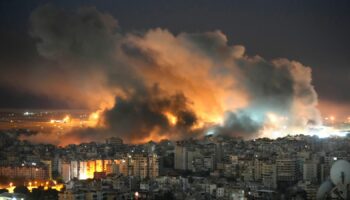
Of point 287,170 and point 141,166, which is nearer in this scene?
point 287,170

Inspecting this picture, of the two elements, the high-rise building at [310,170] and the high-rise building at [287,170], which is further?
the high-rise building at [287,170]

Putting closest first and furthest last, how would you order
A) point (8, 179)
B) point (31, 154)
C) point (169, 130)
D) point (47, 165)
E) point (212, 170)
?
point (8, 179)
point (47, 165)
point (212, 170)
point (31, 154)
point (169, 130)

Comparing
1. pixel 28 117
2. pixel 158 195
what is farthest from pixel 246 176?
pixel 28 117

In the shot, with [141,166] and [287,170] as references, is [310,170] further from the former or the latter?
[141,166]

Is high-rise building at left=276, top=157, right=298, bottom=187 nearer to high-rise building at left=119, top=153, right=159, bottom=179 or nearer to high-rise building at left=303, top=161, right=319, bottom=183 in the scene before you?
high-rise building at left=303, top=161, right=319, bottom=183

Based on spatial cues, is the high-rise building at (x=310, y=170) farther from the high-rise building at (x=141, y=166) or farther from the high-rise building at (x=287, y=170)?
the high-rise building at (x=141, y=166)

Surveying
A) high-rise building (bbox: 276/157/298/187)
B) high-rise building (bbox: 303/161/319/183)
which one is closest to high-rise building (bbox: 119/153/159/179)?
high-rise building (bbox: 276/157/298/187)

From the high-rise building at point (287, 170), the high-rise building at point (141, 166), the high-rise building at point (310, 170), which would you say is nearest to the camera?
the high-rise building at point (310, 170)

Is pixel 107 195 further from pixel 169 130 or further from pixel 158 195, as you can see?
pixel 169 130

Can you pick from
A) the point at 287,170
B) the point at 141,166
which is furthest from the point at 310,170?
the point at 141,166

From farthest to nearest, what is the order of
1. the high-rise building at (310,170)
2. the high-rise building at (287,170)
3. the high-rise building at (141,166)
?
the high-rise building at (141,166) → the high-rise building at (287,170) → the high-rise building at (310,170)

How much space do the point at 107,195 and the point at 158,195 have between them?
65 centimetres

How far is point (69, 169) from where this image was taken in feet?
32.9

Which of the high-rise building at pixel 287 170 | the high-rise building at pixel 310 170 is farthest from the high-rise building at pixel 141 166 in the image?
the high-rise building at pixel 310 170
